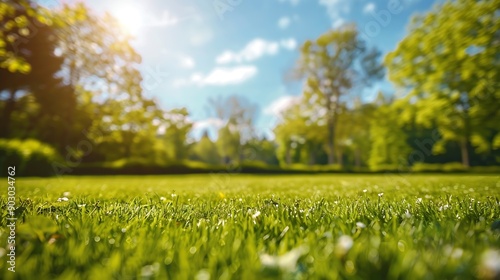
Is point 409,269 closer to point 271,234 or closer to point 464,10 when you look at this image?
point 271,234

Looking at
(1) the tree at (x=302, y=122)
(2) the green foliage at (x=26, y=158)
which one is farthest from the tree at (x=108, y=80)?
(1) the tree at (x=302, y=122)

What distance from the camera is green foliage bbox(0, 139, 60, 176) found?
14.2m

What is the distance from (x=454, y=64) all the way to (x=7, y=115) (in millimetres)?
36106

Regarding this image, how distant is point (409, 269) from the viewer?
1.11 meters

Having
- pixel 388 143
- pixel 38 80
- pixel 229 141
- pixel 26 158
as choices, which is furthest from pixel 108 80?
pixel 388 143

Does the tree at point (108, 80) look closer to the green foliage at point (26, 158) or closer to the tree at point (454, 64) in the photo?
the green foliage at point (26, 158)

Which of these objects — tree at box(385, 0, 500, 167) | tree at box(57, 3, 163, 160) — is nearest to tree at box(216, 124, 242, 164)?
tree at box(57, 3, 163, 160)

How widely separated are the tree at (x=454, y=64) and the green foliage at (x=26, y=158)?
65.0 feet

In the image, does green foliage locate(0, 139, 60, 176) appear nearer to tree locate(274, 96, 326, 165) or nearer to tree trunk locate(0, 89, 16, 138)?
tree trunk locate(0, 89, 16, 138)

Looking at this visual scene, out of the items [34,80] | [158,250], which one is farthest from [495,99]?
[34,80]

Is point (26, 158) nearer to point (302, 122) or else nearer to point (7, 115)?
point (7, 115)

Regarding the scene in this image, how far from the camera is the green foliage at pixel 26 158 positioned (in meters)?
14.2

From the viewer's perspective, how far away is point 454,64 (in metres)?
10.7

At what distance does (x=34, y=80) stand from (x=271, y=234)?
3454 cm
